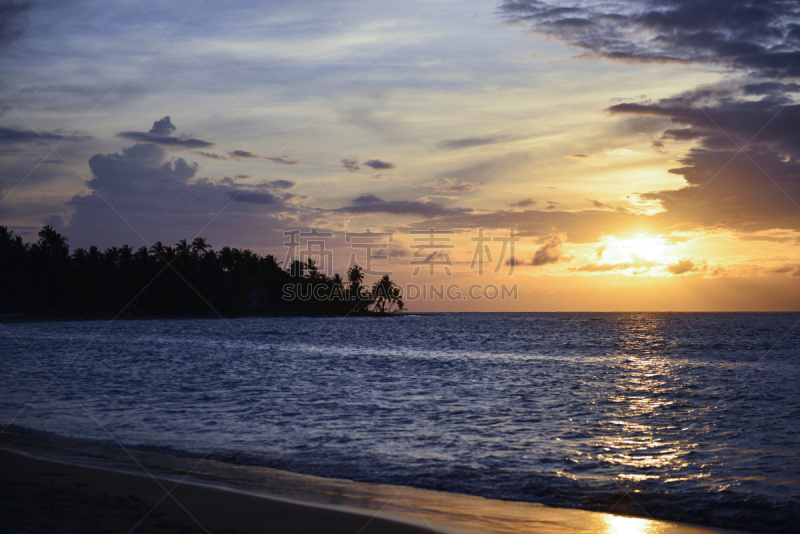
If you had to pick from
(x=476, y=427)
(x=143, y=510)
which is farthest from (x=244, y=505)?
(x=476, y=427)

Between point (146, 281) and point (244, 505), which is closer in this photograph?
point (244, 505)

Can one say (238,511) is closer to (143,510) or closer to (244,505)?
(244,505)

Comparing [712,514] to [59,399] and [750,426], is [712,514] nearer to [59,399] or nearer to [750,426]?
[750,426]

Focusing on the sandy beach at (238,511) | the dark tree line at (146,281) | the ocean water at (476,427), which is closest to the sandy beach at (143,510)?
the sandy beach at (238,511)

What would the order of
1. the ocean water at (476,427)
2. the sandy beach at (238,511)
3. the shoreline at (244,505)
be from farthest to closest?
the ocean water at (476,427), the shoreline at (244,505), the sandy beach at (238,511)

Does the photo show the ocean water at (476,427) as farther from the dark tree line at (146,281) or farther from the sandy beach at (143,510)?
the dark tree line at (146,281)

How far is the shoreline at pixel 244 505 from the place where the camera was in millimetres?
7922

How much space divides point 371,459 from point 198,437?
5.50 metres

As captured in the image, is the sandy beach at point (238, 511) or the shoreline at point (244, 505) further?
the shoreline at point (244, 505)

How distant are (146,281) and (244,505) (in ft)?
483

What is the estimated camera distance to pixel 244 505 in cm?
896

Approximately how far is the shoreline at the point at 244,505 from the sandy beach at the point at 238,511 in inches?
0.7

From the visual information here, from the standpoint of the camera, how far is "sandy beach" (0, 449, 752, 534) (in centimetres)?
780

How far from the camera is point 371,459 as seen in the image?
13195 mm
